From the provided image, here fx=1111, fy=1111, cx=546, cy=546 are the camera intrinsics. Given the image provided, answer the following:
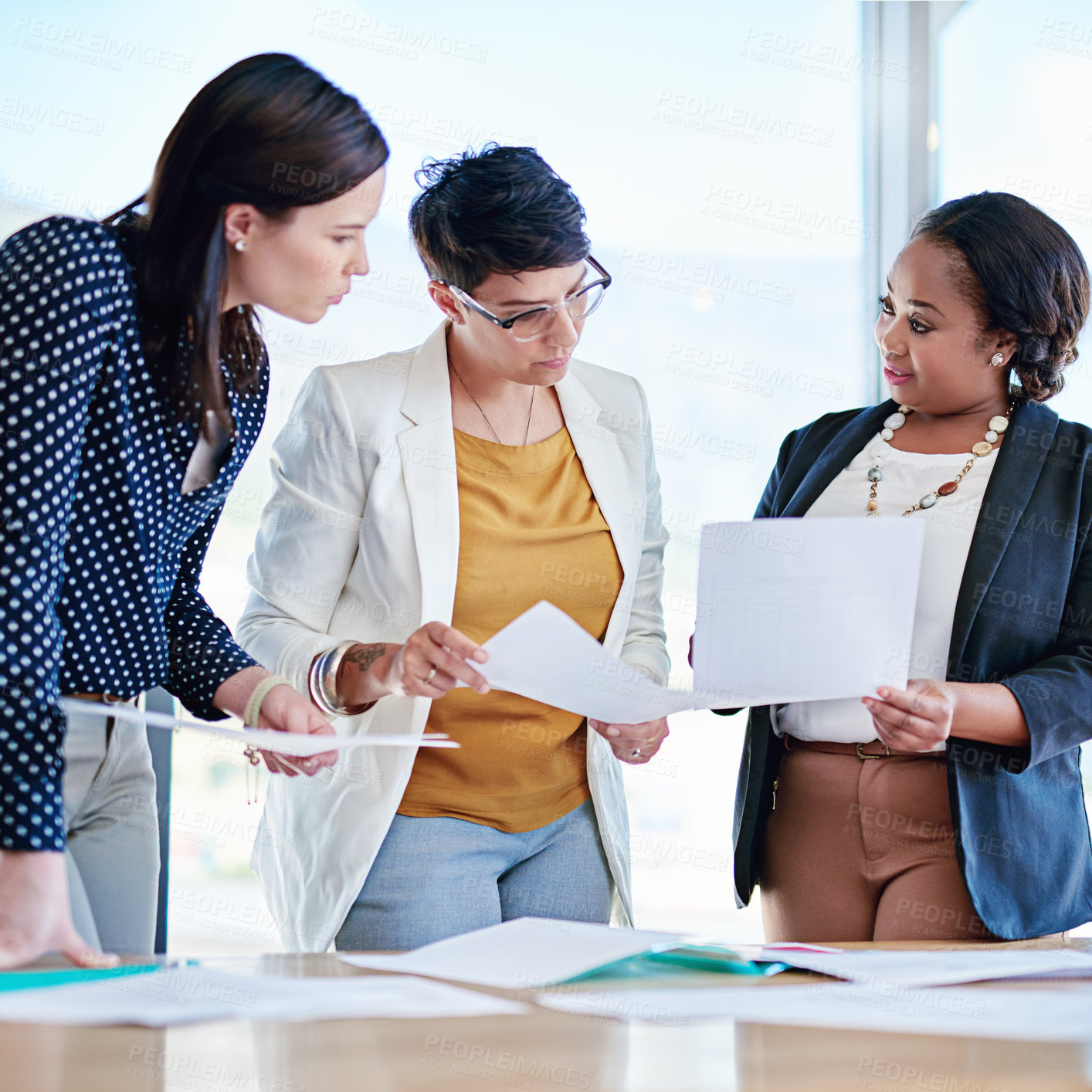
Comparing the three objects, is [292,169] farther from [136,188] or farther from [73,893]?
[136,188]

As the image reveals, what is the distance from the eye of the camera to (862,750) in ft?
5.22

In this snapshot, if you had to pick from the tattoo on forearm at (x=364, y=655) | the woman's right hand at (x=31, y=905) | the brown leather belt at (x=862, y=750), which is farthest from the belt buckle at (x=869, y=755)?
the woman's right hand at (x=31, y=905)

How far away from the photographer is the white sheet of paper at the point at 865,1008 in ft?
2.77

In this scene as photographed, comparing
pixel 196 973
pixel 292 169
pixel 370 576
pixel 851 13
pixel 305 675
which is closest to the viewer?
pixel 196 973

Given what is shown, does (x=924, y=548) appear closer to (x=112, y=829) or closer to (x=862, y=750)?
(x=862, y=750)

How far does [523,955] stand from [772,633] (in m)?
0.48

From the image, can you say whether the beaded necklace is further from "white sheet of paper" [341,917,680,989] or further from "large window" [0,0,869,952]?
"large window" [0,0,869,952]

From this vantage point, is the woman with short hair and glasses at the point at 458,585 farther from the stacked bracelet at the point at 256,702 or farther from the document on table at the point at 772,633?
the document on table at the point at 772,633

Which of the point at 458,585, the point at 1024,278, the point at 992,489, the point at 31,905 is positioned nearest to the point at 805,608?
the point at 992,489

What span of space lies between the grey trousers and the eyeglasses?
0.81 meters

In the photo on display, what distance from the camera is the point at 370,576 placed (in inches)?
67.4

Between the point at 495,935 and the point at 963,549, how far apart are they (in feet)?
2.92

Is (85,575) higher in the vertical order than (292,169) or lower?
lower

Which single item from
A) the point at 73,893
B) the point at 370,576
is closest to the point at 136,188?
the point at 370,576
